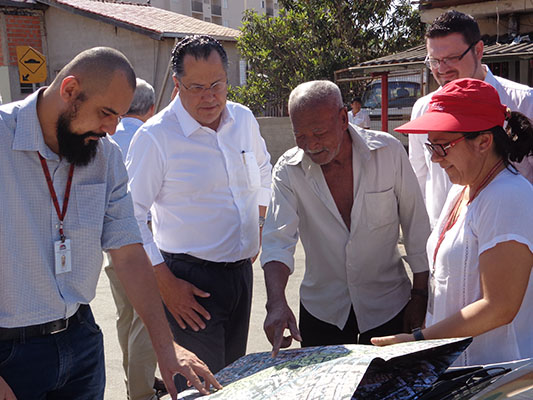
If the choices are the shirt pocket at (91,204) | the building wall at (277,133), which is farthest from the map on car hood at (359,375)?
the building wall at (277,133)

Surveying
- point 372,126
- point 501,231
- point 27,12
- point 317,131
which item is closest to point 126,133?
point 317,131

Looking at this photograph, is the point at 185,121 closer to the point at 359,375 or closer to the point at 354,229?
the point at 354,229

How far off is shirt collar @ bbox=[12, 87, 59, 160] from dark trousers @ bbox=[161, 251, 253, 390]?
1024 mm

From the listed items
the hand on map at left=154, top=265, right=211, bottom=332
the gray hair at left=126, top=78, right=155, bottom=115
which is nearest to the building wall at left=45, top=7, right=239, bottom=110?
the gray hair at left=126, top=78, right=155, bottom=115

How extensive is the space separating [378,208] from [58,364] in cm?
144

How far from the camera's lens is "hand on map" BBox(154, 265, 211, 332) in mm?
2789

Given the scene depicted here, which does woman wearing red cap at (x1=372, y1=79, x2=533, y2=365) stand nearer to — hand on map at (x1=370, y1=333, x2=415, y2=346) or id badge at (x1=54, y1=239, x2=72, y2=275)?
hand on map at (x1=370, y1=333, x2=415, y2=346)

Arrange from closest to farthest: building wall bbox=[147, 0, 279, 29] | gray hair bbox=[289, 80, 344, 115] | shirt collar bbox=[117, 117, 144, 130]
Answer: gray hair bbox=[289, 80, 344, 115]
shirt collar bbox=[117, 117, 144, 130]
building wall bbox=[147, 0, 279, 29]

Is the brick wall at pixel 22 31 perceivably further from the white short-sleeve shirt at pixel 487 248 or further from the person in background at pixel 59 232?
the white short-sleeve shirt at pixel 487 248

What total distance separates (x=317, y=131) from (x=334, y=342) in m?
0.97

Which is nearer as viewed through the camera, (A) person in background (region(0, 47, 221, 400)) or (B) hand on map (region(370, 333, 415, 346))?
(B) hand on map (region(370, 333, 415, 346))

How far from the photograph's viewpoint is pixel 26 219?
6.78 ft

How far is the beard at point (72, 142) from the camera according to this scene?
2.12 m

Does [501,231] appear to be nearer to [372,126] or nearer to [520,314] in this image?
[520,314]
